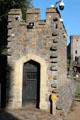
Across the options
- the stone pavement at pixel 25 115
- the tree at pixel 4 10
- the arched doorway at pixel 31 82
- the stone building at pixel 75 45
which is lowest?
the stone pavement at pixel 25 115

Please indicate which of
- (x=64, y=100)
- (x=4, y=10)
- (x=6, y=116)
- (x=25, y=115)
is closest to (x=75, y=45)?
(x=4, y=10)

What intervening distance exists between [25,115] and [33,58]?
2.80 m

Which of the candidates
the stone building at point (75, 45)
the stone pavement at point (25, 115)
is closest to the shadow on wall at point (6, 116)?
the stone pavement at point (25, 115)

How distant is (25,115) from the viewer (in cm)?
861

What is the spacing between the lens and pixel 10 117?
8.28 metres

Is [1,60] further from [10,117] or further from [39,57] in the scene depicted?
[10,117]

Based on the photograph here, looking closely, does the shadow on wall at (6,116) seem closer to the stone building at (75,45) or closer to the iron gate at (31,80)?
the iron gate at (31,80)

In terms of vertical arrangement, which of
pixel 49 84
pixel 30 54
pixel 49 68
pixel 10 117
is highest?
pixel 30 54

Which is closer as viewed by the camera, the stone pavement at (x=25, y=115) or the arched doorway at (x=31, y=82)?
the stone pavement at (x=25, y=115)

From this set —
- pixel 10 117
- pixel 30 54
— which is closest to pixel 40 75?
pixel 30 54

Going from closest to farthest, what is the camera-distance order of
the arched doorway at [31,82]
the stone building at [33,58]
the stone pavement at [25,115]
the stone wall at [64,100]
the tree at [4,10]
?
the stone pavement at [25,115], the stone wall at [64,100], the stone building at [33,58], the arched doorway at [31,82], the tree at [4,10]

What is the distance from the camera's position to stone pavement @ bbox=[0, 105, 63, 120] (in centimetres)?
823

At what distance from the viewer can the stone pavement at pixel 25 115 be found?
8234mm

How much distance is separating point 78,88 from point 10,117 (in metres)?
19.3
